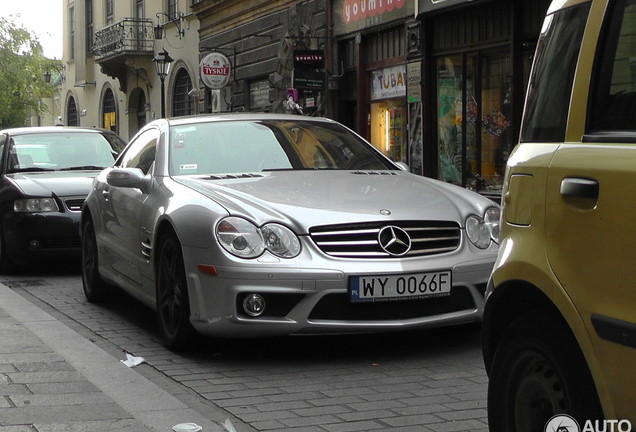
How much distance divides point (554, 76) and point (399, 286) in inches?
101

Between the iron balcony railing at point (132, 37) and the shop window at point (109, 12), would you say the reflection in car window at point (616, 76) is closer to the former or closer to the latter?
the iron balcony railing at point (132, 37)

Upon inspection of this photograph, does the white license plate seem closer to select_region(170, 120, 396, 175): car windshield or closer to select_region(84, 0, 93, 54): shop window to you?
select_region(170, 120, 396, 175): car windshield

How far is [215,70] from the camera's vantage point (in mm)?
24844

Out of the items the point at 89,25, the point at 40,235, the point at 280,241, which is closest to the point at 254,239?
the point at 280,241

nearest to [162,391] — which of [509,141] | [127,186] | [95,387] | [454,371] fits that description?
[95,387]

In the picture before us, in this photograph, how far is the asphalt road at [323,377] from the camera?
180 inches

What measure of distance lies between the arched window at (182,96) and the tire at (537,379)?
87.2 feet

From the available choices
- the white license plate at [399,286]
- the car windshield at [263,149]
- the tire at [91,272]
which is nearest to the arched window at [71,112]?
the tire at [91,272]

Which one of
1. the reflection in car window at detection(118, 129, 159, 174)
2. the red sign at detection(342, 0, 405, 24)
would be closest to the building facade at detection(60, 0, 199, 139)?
the red sign at detection(342, 0, 405, 24)

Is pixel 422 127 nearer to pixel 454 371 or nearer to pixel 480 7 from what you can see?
pixel 480 7

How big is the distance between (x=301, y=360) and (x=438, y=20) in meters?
11.7

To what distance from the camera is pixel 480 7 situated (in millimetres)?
15422

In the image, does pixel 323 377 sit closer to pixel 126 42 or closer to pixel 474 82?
pixel 474 82

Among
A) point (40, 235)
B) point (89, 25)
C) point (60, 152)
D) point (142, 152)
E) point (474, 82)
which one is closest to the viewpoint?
point (142, 152)
